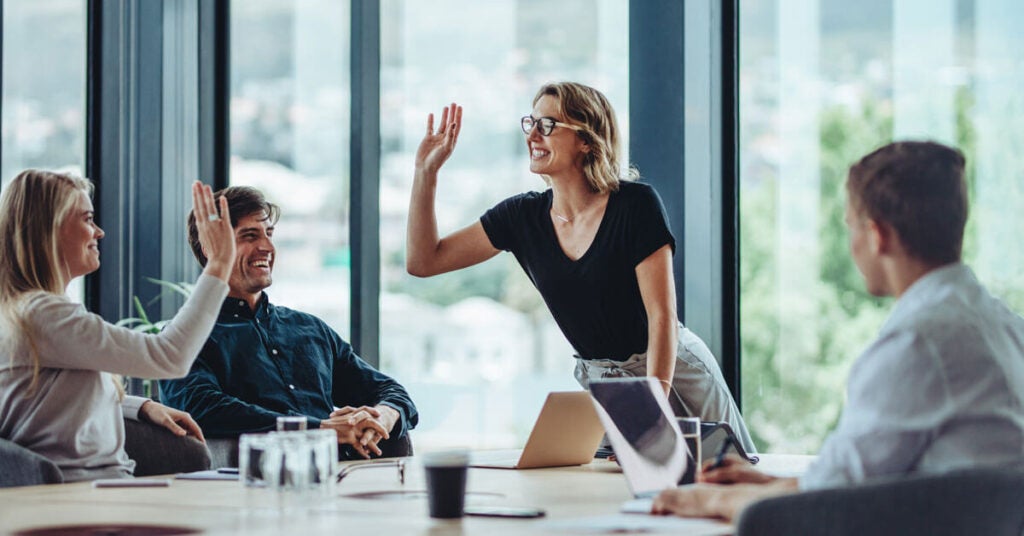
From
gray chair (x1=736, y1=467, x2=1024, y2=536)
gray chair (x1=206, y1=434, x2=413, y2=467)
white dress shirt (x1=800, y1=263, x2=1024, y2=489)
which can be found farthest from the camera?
gray chair (x1=206, y1=434, x2=413, y2=467)

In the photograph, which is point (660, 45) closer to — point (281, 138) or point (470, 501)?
point (281, 138)

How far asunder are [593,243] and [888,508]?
1.84 metres

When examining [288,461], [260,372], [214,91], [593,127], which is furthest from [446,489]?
[214,91]

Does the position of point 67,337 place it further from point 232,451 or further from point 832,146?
point 832,146

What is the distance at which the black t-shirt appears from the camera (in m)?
3.28

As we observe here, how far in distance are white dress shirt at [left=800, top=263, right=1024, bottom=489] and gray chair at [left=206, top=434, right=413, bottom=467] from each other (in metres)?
1.79

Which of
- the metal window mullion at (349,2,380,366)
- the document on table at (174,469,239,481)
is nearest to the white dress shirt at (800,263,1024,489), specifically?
the document on table at (174,469,239,481)

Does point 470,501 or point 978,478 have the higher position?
point 978,478

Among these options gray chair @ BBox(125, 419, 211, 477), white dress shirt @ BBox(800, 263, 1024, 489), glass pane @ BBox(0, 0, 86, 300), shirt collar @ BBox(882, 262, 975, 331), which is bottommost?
gray chair @ BBox(125, 419, 211, 477)

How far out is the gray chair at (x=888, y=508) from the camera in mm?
1482

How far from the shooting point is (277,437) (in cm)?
198

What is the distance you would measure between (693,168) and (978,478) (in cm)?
262

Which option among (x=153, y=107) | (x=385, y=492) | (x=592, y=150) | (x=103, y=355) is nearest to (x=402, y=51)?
(x=153, y=107)

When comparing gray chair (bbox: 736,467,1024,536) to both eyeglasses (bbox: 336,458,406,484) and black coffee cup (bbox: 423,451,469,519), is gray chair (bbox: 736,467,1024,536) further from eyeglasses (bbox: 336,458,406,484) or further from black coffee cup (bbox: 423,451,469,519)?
eyeglasses (bbox: 336,458,406,484)
